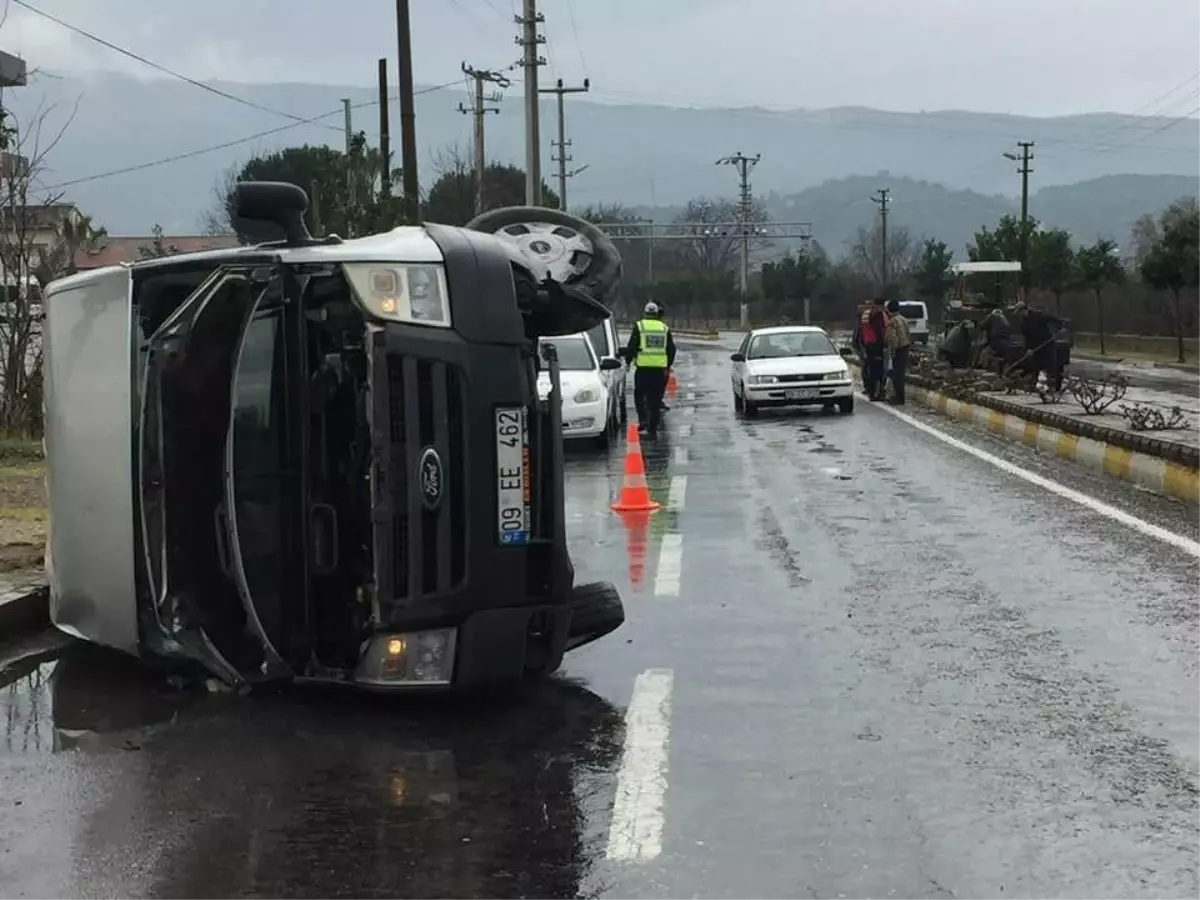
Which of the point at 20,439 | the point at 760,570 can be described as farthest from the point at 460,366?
the point at 20,439

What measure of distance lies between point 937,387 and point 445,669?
20.3 m

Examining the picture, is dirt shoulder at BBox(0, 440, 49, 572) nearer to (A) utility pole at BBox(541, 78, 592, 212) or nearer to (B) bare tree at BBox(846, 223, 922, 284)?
(A) utility pole at BBox(541, 78, 592, 212)

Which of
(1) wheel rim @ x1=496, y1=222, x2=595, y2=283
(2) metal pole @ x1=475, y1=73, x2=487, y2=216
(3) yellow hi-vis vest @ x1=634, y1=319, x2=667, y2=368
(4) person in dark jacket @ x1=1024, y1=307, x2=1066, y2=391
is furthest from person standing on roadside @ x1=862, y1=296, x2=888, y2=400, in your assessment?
(2) metal pole @ x1=475, y1=73, x2=487, y2=216

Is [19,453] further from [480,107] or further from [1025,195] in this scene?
[1025,195]

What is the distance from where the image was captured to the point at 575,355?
19.7 metres

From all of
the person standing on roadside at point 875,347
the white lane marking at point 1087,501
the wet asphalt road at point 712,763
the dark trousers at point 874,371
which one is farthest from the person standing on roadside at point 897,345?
the wet asphalt road at point 712,763

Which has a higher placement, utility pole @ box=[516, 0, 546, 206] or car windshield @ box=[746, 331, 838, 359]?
utility pole @ box=[516, 0, 546, 206]

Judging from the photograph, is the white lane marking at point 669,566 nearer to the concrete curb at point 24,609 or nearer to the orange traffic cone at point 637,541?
the orange traffic cone at point 637,541

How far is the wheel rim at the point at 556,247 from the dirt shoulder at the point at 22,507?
3.53m

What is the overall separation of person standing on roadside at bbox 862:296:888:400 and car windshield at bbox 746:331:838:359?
0.86m

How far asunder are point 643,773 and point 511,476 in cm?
131

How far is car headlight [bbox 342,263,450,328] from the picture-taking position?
5.70 meters

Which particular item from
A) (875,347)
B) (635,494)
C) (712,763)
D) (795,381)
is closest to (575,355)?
(795,381)

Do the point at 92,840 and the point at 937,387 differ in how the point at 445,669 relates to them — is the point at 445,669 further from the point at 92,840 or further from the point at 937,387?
the point at 937,387
